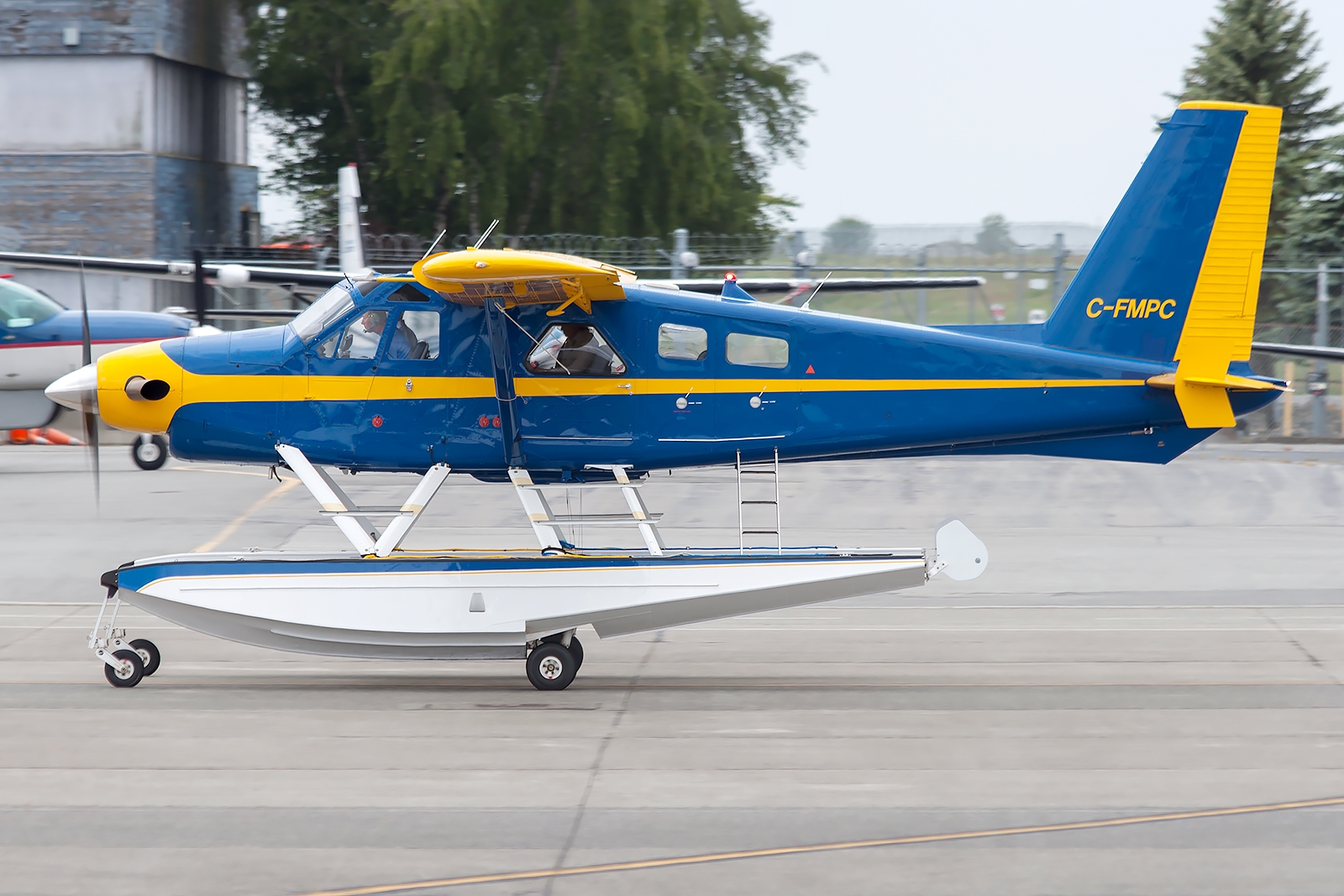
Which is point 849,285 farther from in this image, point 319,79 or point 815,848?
point 319,79

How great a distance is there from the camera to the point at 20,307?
18.8m

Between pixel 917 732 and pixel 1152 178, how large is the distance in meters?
4.27

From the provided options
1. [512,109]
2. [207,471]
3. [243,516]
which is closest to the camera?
[243,516]

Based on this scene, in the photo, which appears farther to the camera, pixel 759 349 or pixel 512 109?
pixel 512 109

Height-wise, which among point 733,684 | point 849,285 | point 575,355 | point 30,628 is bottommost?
point 30,628

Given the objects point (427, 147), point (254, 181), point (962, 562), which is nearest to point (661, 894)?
point (962, 562)

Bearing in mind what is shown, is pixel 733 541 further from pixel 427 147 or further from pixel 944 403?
pixel 427 147

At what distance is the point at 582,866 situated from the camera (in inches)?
233

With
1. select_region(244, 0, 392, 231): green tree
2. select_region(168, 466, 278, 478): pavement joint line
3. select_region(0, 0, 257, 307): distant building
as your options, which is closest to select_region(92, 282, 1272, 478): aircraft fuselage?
select_region(168, 466, 278, 478): pavement joint line

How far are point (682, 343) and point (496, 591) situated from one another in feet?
6.97

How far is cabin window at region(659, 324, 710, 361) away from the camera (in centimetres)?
940

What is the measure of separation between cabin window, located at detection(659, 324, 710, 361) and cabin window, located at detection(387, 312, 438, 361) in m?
1.58

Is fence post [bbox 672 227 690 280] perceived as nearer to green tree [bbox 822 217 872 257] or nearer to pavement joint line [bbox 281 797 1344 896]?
green tree [bbox 822 217 872 257]

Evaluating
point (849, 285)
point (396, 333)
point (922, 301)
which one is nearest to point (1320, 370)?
point (922, 301)
